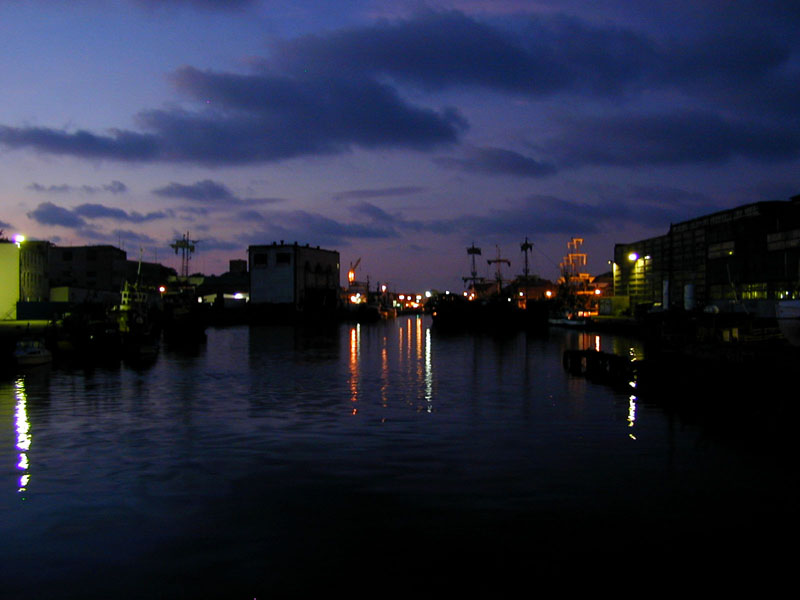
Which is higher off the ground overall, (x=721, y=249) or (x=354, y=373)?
(x=721, y=249)

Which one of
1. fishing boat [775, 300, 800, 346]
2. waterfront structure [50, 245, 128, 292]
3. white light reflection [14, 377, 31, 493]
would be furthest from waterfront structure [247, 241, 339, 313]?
fishing boat [775, 300, 800, 346]

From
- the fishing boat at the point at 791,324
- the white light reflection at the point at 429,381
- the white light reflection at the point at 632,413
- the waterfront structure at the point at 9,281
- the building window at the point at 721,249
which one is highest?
the building window at the point at 721,249

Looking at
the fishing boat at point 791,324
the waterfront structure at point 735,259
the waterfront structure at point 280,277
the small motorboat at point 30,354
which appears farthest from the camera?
the waterfront structure at point 280,277

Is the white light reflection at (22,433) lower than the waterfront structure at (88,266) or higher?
lower

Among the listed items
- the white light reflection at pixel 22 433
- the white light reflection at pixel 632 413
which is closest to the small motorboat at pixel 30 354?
the white light reflection at pixel 22 433

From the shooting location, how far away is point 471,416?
30641 millimetres

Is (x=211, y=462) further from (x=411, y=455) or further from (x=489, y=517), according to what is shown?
(x=489, y=517)

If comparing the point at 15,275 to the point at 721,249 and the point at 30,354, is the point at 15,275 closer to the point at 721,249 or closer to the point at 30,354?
the point at 30,354

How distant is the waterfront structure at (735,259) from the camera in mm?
69188

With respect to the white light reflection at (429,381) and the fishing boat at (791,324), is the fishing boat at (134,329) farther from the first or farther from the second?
the fishing boat at (791,324)

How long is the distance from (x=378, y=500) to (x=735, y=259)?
2912 inches

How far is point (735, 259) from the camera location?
262ft

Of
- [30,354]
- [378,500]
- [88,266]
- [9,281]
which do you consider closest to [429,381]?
[378,500]

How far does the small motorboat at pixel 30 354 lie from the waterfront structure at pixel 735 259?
48.4 metres
